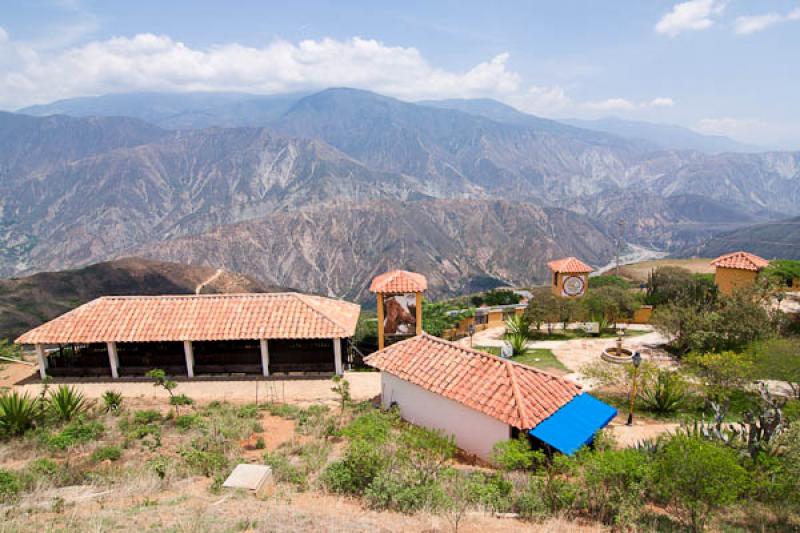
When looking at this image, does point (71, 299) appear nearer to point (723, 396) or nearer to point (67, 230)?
point (723, 396)

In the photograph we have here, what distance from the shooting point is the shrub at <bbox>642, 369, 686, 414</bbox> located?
41.6 feet

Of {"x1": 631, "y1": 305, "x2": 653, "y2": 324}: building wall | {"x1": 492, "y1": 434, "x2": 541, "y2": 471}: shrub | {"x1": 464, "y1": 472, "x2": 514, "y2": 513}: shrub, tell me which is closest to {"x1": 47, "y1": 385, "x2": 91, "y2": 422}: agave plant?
{"x1": 464, "y1": 472, "x2": 514, "y2": 513}: shrub

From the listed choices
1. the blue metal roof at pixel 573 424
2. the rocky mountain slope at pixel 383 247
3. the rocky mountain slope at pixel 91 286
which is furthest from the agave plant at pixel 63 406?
the rocky mountain slope at pixel 383 247

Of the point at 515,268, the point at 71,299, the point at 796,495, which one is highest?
the point at 796,495

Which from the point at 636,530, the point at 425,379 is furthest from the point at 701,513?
the point at 425,379

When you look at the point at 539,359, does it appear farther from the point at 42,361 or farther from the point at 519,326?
the point at 42,361

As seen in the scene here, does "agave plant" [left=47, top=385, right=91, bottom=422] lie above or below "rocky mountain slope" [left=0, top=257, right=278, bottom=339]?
above

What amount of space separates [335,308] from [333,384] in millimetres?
3709

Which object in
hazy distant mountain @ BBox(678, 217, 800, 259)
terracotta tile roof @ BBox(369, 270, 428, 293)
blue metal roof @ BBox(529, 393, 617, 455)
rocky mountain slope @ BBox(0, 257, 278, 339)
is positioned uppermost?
terracotta tile roof @ BBox(369, 270, 428, 293)

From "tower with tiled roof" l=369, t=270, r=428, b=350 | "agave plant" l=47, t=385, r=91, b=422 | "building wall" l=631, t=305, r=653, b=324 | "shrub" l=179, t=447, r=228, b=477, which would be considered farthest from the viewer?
"building wall" l=631, t=305, r=653, b=324

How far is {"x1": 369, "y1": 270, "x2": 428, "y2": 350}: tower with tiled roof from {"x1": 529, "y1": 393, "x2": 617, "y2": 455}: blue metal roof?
7062mm

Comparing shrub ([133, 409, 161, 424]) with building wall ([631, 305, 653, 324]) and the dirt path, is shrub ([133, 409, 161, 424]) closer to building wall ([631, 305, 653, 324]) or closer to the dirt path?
the dirt path

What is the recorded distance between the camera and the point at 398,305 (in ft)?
55.5

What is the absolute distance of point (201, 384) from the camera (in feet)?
53.0
